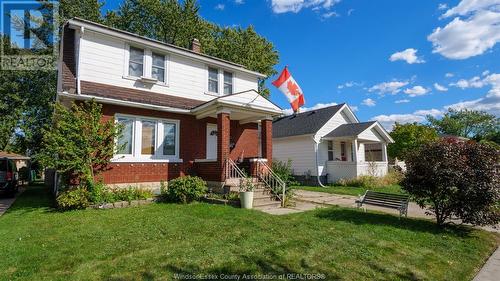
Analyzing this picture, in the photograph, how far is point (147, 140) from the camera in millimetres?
11422

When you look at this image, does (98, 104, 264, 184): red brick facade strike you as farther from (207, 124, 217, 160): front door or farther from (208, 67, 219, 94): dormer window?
(208, 67, 219, 94): dormer window

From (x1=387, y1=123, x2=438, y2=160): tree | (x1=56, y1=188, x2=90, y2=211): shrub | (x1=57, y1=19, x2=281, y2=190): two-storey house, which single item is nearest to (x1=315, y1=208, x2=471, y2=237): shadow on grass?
(x1=57, y1=19, x2=281, y2=190): two-storey house

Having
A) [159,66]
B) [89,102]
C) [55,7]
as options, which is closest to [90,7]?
[55,7]

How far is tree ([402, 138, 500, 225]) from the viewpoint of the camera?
22.5 feet

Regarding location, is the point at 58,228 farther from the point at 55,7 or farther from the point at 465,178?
the point at 55,7

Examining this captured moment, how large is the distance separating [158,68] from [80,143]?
5.18 m

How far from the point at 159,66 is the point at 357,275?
38.3 feet

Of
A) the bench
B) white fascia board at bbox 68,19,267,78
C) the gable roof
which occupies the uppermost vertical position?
white fascia board at bbox 68,19,267,78

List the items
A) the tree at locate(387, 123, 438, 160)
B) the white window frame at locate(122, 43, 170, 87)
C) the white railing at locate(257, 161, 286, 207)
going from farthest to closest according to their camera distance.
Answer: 1. the tree at locate(387, 123, 438, 160)
2. the white window frame at locate(122, 43, 170, 87)
3. the white railing at locate(257, 161, 286, 207)

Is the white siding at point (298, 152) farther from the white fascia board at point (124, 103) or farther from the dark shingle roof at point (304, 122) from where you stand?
the white fascia board at point (124, 103)

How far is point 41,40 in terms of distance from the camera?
86.8ft

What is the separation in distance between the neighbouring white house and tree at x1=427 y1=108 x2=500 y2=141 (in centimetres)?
5571

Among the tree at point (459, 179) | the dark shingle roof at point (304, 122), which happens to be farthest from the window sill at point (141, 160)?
the dark shingle roof at point (304, 122)

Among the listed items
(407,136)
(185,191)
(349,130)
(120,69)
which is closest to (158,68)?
(120,69)
